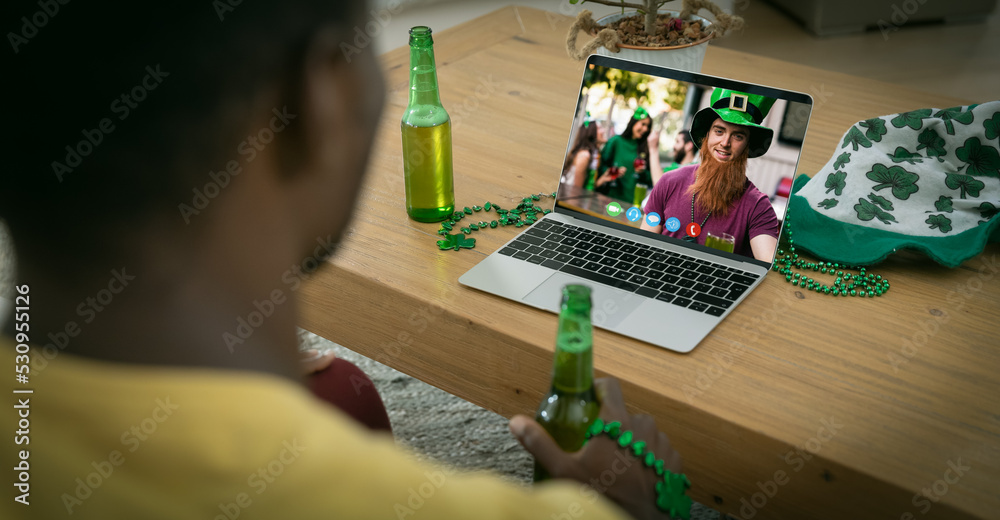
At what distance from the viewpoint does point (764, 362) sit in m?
0.82

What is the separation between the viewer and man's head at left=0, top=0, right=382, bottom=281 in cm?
46

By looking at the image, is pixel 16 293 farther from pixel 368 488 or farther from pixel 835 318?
pixel 835 318

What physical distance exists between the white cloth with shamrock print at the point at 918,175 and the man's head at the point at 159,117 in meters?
0.79

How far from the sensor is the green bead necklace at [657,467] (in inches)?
25.0

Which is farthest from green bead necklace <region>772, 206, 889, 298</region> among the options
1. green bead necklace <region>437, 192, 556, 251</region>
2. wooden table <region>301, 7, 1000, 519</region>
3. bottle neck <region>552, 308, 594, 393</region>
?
bottle neck <region>552, 308, 594, 393</region>

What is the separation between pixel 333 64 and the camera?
1.75 ft

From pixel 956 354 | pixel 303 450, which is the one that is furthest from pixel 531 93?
pixel 303 450

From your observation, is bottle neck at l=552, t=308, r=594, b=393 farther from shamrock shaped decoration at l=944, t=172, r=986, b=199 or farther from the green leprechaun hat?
shamrock shaped decoration at l=944, t=172, r=986, b=199

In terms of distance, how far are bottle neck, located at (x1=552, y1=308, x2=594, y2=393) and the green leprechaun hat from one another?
0.50 metres

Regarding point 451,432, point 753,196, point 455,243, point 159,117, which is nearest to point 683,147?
point 753,196

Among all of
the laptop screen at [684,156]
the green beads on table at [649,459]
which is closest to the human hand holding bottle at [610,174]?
the laptop screen at [684,156]

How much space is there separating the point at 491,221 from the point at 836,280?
456mm

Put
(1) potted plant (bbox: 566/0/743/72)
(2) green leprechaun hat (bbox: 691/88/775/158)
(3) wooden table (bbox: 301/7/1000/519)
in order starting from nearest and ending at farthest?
1. (3) wooden table (bbox: 301/7/1000/519)
2. (2) green leprechaun hat (bbox: 691/88/775/158)
3. (1) potted plant (bbox: 566/0/743/72)

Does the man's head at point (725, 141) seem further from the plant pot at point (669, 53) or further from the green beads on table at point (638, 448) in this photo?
the green beads on table at point (638, 448)
